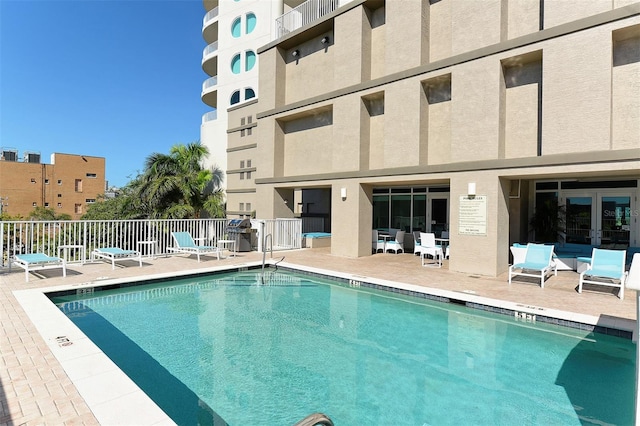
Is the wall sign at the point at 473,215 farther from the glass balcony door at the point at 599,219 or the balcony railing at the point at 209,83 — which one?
the balcony railing at the point at 209,83

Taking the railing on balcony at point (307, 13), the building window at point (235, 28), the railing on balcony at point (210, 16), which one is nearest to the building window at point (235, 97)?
the building window at point (235, 28)

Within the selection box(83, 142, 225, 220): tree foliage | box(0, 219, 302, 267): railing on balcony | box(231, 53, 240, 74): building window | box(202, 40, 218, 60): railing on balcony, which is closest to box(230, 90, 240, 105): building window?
box(231, 53, 240, 74): building window

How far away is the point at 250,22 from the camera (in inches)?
1079

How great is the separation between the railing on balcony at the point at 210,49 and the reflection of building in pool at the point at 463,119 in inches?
610

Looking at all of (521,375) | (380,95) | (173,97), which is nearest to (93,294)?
(521,375)

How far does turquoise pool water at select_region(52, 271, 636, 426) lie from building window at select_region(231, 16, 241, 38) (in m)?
26.2

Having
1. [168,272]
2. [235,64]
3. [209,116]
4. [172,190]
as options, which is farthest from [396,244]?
[209,116]

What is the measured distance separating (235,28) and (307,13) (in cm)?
1324

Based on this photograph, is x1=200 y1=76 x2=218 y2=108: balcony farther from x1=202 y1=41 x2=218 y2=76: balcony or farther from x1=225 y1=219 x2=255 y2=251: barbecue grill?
x1=225 y1=219 x2=255 y2=251: barbecue grill

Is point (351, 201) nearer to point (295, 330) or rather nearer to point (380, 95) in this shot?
point (380, 95)

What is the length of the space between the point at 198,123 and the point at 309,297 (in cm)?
2810

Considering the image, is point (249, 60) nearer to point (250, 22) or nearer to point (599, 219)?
point (250, 22)

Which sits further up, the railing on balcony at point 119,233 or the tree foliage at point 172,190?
Answer: the tree foliage at point 172,190

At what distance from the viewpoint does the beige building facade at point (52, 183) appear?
2126 inches
